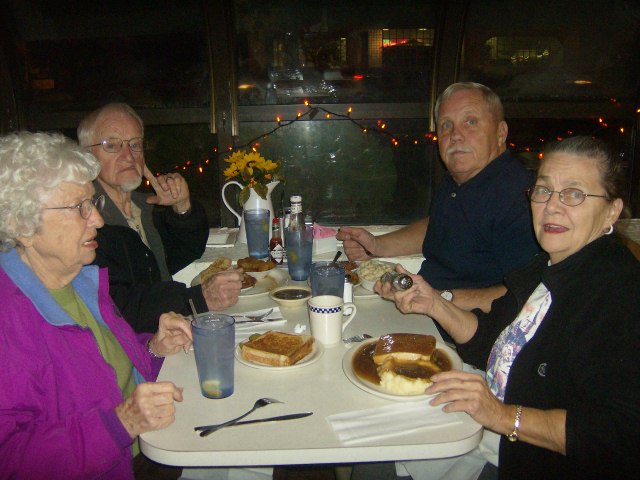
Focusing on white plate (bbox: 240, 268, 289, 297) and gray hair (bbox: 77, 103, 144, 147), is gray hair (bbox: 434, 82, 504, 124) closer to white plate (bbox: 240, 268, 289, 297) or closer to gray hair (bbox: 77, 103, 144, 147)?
white plate (bbox: 240, 268, 289, 297)

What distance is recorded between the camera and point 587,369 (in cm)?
119

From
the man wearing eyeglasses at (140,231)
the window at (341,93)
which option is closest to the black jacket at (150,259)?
the man wearing eyeglasses at (140,231)

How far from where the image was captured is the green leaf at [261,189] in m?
2.71

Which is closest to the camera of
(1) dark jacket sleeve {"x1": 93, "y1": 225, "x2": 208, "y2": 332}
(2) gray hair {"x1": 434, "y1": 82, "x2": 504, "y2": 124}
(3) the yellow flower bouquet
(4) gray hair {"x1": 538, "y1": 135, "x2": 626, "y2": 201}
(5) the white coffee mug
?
(4) gray hair {"x1": 538, "y1": 135, "x2": 626, "y2": 201}

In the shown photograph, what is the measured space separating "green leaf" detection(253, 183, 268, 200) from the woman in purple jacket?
45.9 inches

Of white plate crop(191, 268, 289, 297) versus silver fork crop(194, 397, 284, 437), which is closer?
silver fork crop(194, 397, 284, 437)

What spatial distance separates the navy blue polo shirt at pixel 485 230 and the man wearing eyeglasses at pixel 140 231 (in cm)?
99

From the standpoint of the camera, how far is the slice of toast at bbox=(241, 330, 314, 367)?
1.41 m

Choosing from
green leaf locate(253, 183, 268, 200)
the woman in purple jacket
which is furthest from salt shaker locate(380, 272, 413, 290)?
green leaf locate(253, 183, 268, 200)

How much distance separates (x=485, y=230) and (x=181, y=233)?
4.46 feet

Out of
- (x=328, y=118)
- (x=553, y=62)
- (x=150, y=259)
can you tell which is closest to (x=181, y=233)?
(x=150, y=259)

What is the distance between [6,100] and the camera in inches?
139

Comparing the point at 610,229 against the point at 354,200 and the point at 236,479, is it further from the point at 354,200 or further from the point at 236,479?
the point at 354,200

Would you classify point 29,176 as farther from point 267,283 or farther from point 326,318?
point 267,283
